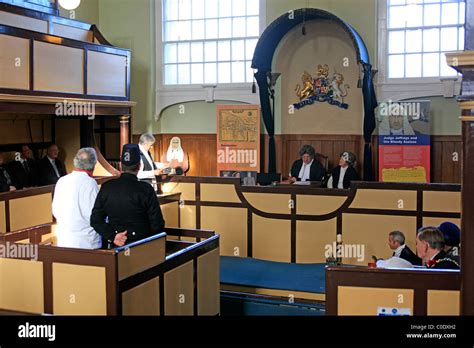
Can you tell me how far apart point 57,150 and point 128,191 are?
Result: 535 centimetres

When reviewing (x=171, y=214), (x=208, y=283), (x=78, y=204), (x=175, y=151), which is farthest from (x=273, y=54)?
(x=78, y=204)

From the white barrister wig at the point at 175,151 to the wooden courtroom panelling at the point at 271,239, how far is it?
14.1 ft

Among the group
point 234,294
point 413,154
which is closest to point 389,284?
point 234,294

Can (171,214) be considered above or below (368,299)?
above

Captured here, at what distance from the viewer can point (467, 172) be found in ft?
13.8

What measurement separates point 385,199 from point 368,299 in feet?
14.0

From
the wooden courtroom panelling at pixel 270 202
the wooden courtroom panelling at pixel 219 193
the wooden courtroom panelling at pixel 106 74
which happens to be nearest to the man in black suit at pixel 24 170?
the wooden courtroom panelling at pixel 106 74

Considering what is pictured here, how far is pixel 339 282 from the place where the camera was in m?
4.81

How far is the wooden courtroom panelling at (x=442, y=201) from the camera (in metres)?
8.54

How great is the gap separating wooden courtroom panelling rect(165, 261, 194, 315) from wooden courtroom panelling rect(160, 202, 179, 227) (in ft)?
10.7

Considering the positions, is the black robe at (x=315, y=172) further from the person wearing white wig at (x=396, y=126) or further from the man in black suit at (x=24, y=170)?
the man in black suit at (x=24, y=170)

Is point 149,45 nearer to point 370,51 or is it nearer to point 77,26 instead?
point 77,26

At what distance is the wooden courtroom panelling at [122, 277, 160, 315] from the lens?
209 inches

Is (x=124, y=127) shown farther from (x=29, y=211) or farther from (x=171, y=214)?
(x=29, y=211)
